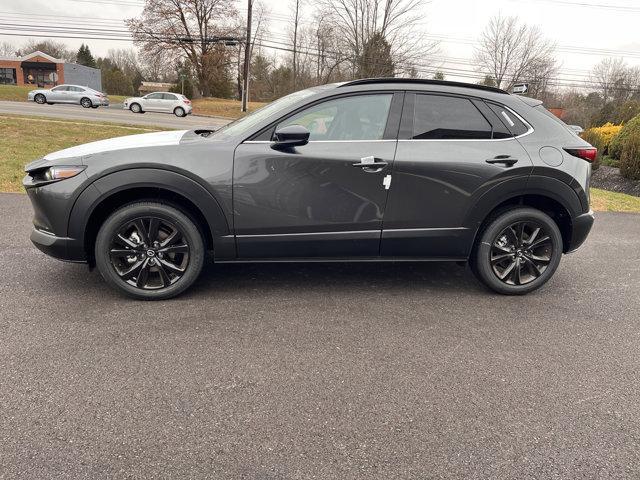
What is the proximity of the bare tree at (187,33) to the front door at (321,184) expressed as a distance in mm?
42104

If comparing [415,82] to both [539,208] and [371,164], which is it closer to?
[371,164]

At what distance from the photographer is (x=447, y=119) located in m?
3.94

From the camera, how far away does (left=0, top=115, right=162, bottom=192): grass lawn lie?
322 inches

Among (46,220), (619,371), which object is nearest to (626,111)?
(619,371)

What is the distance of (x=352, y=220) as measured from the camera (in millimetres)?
3824

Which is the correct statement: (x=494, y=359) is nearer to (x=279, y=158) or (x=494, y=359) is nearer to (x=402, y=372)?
(x=402, y=372)

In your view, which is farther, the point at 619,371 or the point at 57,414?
the point at 619,371

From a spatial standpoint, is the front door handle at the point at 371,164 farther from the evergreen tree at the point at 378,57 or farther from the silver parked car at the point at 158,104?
the evergreen tree at the point at 378,57

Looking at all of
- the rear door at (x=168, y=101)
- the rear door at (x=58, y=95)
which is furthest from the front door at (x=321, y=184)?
the rear door at (x=58, y=95)

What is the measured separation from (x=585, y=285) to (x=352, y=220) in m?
2.50

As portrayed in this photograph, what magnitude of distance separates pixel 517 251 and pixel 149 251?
10.1 ft

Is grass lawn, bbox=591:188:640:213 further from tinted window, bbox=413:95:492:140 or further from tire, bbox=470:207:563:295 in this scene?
tinted window, bbox=413:95:492:140

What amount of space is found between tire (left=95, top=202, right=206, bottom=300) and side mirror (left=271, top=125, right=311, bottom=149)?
0.94 metres

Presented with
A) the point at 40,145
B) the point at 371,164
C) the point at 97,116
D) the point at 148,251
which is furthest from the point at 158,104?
the point at 371,164
